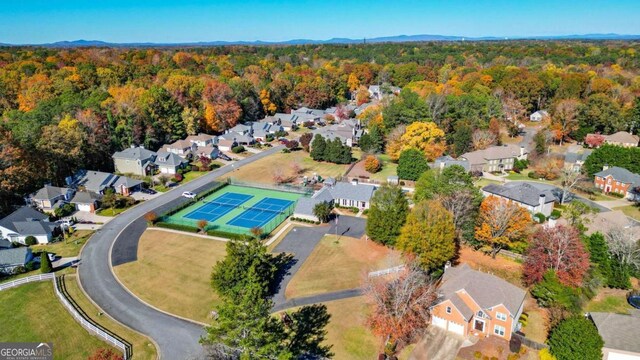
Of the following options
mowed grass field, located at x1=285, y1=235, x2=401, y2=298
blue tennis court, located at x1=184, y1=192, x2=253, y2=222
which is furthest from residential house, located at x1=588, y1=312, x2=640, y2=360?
blue tennis court, located at x1=184, y1=192, x2=253, y2=222

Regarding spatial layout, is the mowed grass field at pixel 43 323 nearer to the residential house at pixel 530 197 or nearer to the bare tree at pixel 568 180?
the residential house at pixel 530 197

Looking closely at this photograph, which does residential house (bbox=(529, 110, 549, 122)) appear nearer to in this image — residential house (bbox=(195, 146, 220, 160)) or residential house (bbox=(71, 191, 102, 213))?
residential house (bbox=(195, 146, 220, 160))

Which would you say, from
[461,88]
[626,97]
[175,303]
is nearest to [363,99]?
[461,88]

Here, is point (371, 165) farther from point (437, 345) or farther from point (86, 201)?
point (86, 201)

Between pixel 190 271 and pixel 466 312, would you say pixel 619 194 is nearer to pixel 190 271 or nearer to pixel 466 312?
pixel 466 312

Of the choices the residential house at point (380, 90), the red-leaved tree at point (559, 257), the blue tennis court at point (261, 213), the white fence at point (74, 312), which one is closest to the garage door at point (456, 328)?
the red-leaved tree at point (559, 257)

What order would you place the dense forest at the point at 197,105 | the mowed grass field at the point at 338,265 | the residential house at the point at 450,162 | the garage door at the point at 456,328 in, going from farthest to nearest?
the residential house at the point at 450,162 < the dense forest at the point at 197,105 < the mowed grass field at the point at 338,265 < the garage door at the point at 456,328
